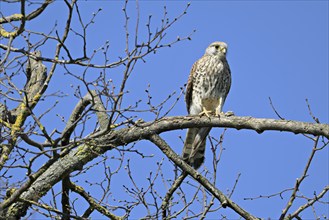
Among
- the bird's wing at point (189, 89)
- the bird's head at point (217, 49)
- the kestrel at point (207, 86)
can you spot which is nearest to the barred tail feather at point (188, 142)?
the kestrel at point (207, 86)

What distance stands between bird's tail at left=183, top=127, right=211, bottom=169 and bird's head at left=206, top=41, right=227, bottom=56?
45.4 inches

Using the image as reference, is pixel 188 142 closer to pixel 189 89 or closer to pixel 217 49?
pixel 189 89

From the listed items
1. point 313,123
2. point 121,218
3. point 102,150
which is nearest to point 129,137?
point 102,150

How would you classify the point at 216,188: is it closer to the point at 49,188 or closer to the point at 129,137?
the point at 129,137

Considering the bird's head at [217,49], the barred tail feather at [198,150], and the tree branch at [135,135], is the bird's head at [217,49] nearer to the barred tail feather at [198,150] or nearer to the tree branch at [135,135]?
the barred tail feather at [198,150]

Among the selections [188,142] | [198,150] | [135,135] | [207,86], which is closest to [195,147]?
[198,150]

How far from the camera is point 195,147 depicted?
6.97 meters

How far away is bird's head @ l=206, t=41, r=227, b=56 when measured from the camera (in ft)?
26.0

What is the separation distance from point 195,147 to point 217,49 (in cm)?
156

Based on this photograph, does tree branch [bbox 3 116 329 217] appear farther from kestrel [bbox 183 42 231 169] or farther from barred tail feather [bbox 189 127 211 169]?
kestrel [bbox 183 42 231 169]

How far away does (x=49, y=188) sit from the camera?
5.52 metres

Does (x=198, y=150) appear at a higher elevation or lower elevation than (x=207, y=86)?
lower

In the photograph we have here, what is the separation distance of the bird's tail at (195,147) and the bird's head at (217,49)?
1.15 meters


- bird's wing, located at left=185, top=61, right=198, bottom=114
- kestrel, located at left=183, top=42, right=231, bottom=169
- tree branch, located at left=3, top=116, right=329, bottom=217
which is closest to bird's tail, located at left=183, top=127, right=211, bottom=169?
kestrel, located at left=183, top=42, right=231, bottom=169
